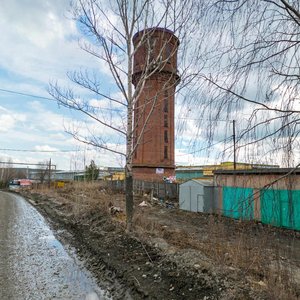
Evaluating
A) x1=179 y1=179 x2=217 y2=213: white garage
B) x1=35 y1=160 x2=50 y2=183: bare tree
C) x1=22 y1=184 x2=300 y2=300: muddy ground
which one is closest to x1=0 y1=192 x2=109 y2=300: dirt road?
x1=22 y1=184 x2=300 y2=300: muddy ground

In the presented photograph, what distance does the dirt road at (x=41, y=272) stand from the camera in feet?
22.2

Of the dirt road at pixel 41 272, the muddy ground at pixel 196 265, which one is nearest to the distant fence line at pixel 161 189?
the dirt road at pixel 41 272

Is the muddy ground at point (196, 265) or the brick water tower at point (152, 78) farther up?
the brick water tower at point (152, 78)

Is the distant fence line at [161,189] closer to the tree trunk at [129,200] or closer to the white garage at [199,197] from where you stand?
the white garage at [199,197]

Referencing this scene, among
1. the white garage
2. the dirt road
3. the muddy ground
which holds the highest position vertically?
the white garage

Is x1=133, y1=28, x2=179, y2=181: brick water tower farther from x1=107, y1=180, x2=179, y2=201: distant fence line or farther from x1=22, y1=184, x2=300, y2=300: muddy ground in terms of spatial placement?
x1=107, y1=180, x2=179, y2=201: distant fence line

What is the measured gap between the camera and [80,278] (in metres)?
7.96

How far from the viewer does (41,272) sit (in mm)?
8312

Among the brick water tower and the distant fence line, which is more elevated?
the brick water tower

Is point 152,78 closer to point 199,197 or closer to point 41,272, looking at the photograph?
point 41,272

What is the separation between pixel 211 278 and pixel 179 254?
2.02 meters

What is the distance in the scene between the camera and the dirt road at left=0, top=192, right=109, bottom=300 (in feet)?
22.2

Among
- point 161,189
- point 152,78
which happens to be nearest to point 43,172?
point 161,189

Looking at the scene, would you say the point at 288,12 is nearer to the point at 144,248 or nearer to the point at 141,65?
the point at 144,248
